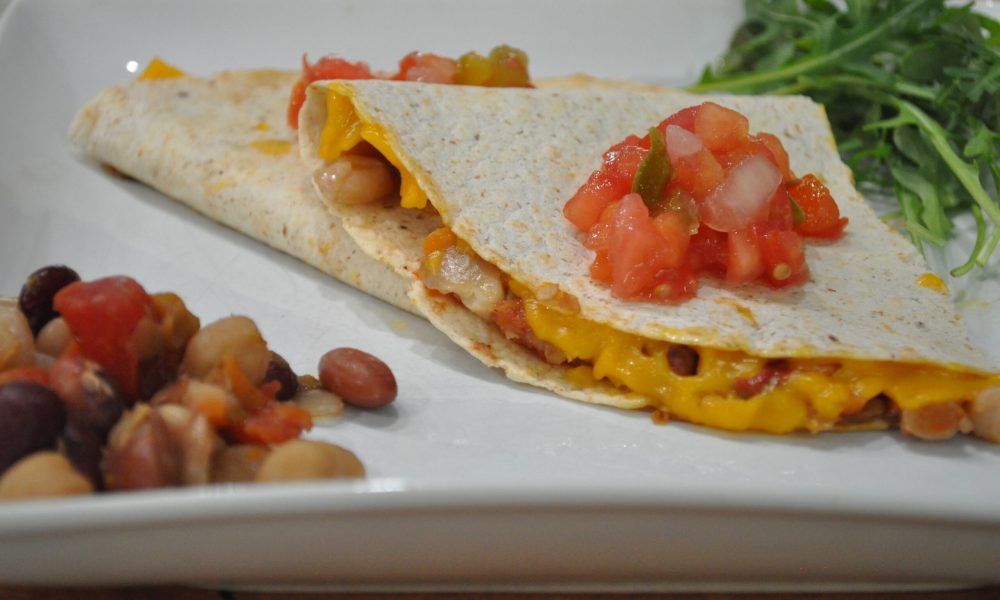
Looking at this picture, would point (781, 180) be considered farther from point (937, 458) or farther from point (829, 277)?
point (937, 458)

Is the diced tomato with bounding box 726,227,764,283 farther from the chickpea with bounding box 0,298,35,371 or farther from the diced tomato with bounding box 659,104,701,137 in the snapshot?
the chickpea with bounding box 0,298,35,371

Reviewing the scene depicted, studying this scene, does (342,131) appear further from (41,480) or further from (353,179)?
(41,480)

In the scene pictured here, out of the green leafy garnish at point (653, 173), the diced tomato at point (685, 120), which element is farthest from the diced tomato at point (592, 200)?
the diced tomato at point (685, 120)

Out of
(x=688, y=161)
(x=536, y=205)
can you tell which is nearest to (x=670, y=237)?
(x=688, y=161)

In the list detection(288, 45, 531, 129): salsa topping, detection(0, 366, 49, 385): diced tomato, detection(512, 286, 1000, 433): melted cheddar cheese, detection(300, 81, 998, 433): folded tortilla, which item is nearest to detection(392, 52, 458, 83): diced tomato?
detection(288, 45, 531, 129): salsa topping

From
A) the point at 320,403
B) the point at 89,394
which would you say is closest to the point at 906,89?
the point at 320,403

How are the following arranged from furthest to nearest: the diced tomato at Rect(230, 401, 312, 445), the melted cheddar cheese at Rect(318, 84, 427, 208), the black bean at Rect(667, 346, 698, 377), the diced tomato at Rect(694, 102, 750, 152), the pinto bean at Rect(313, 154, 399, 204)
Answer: the pinto bean at Rect(313, 154, 399, 204) → the melted cheddar cheese at Rect(318, 84, 427, 208) → the diced tomato at Rect(694, 102, 750, 152) → the black bean at Rect(667, 346, 698, 377) → the diced tomato at Rect(230, 401, 312, 445)

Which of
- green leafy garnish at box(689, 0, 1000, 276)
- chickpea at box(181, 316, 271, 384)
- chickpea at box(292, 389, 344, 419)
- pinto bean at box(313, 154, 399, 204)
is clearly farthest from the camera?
green leafy garnish at box(689, 0, 1000, 276)
